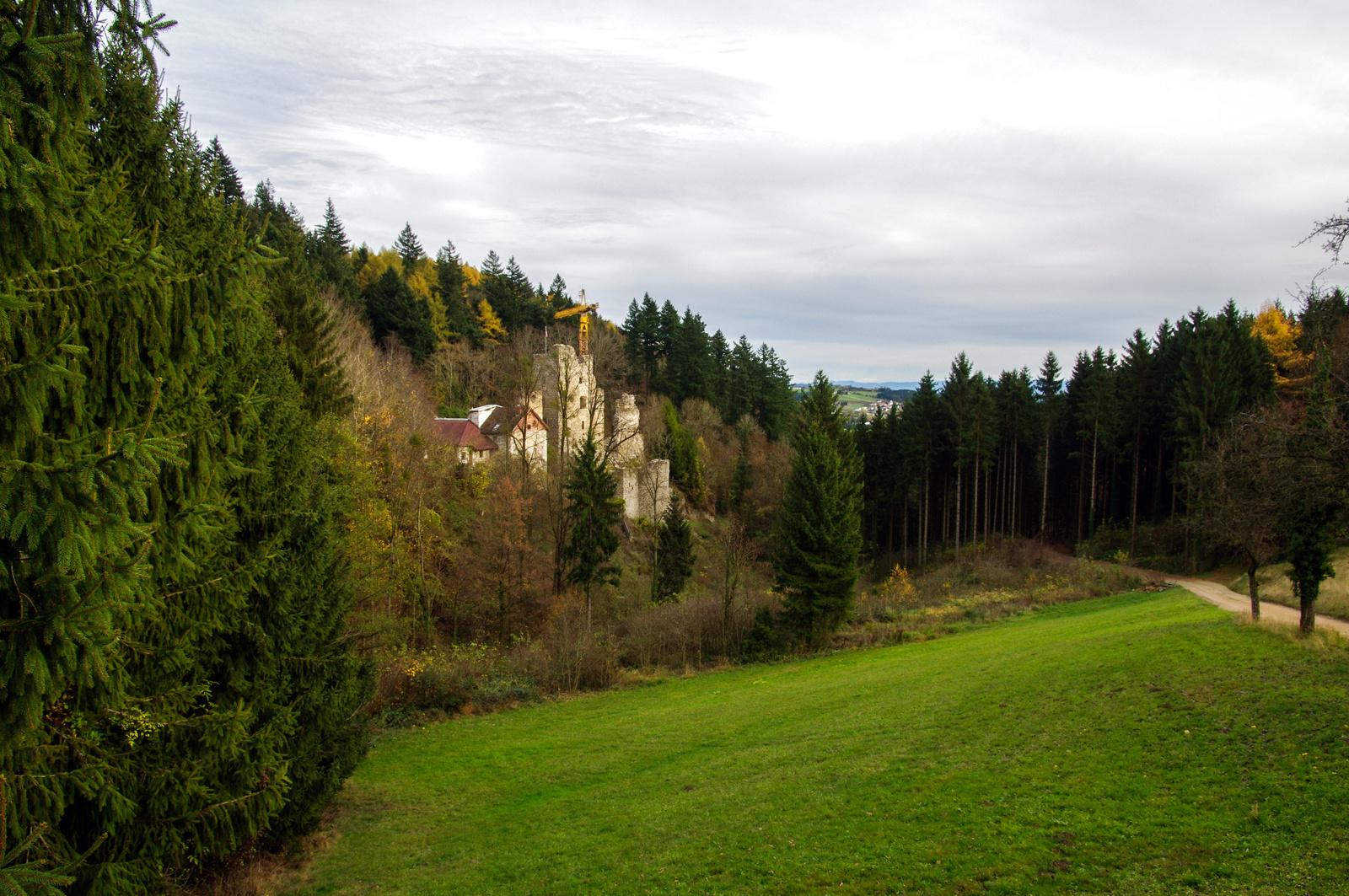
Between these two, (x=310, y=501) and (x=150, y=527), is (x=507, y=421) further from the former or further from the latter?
(x=150, y=527)

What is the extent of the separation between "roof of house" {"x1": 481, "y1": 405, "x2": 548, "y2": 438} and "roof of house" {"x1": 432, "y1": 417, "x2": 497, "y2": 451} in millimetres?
973

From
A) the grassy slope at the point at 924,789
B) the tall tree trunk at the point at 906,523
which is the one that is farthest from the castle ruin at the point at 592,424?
the tall tree trunk at the point at 906,523

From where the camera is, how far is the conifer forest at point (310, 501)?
429 cm

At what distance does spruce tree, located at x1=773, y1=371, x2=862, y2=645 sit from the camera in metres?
27.0

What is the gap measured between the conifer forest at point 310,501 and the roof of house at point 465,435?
20.9 inches

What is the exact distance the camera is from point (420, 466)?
2591 cm

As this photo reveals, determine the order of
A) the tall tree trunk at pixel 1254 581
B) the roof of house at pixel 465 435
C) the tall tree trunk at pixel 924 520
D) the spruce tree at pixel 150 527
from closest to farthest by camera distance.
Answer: the spruce tree at pixel 150 527 → the tall tree trunk at pixel 1254 581 → the roof of house at pixel 465 435 → the tall tree trunk at pixel 924 520

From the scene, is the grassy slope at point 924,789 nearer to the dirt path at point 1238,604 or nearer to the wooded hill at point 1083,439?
the dirt path at point 1238,604

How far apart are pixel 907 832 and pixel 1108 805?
252 cm

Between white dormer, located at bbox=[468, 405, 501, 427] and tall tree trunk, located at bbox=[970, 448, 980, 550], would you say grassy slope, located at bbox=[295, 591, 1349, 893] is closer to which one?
white dormer, located at bbox=[468, 405, 501, 427]

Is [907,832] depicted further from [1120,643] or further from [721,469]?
[721,469]

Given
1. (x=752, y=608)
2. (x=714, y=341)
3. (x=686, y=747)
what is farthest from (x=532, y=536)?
(x=714, y=341)

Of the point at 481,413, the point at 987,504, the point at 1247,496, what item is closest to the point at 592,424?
the point at 481,413

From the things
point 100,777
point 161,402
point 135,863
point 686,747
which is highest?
point 161,402
